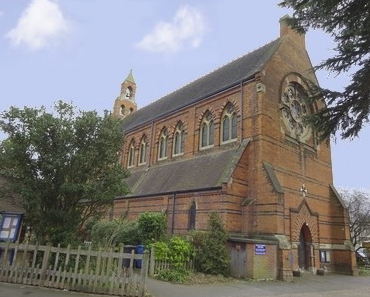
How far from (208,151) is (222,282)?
1046 centimetres

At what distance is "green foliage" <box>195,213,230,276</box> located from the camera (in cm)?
1562

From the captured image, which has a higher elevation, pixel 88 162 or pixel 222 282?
pixel 88 162

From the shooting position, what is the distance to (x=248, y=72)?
22.5 meters

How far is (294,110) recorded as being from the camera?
75.8 ft

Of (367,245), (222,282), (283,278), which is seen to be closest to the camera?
(222,282)

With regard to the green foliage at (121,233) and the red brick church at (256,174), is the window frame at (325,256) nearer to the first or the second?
the red brick church at (256,174)

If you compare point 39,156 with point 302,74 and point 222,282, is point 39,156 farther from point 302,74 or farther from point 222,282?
point 302,74

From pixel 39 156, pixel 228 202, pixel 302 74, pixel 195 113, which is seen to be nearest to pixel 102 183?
pixel 39 156

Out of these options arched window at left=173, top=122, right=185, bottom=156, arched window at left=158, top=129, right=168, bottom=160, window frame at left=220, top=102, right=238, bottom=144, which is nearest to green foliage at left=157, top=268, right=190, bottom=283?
window frame at left=220, top=102, right=238, bottom=144

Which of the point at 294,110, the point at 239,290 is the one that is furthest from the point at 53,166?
the point at 294,110

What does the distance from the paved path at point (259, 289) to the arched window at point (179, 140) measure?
1305cm

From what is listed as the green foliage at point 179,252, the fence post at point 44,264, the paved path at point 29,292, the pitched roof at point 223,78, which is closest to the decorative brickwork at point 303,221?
the green foliage at point 179,252

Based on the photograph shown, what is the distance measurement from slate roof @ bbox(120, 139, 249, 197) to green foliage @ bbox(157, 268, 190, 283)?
5.72m

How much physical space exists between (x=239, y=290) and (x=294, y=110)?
567 inches
